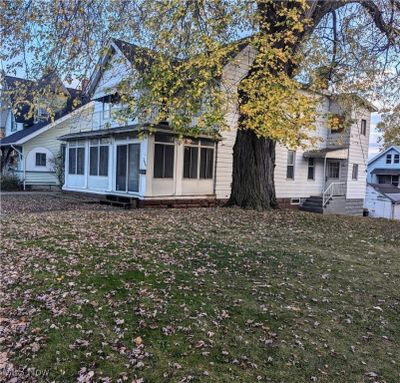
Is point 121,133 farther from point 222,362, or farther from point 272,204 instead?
point 222,362

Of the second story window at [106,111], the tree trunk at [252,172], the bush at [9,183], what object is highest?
the second story window at [106,111]

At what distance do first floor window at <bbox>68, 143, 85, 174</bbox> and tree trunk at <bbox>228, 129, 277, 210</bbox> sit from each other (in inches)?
351

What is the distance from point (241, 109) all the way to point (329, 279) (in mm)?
5324

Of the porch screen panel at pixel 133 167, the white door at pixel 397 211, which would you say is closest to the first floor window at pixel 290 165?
the porch screen panel at pixel 133 167

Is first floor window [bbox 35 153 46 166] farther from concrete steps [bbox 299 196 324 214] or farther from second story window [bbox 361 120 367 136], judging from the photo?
second story window [bbox 361 120 367 136]

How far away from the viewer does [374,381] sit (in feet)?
9.72

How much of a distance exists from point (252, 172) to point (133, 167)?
5.06 metres

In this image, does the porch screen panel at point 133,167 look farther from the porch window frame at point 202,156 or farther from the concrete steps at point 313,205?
the concrete steps at point 313,205

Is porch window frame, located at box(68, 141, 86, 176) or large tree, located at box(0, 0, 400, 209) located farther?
porch window frame, located at box(68, 141, 86, 176)

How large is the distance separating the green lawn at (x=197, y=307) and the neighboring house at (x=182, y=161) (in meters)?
4.77

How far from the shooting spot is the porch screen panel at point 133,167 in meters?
14.6

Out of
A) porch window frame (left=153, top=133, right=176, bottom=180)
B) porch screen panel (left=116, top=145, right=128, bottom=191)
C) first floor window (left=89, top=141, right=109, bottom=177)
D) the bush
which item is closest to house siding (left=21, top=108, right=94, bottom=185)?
the bush

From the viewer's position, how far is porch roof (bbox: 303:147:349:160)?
19672 mm

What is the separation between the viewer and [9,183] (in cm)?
2241
